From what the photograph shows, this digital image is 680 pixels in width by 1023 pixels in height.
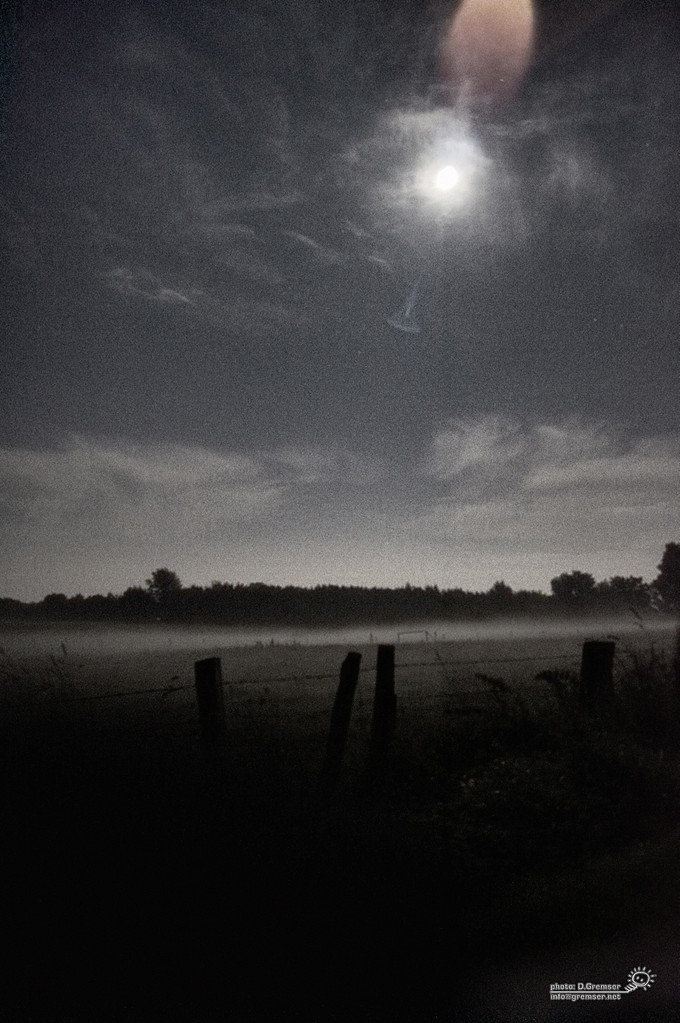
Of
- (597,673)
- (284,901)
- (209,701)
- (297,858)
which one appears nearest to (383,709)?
(209,701)

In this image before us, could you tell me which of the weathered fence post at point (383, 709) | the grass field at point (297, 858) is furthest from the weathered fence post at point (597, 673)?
the weathered fence post at point (383, 709)

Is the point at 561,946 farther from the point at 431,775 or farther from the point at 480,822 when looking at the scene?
the point at 431,775

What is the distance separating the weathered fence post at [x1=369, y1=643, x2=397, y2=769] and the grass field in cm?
27

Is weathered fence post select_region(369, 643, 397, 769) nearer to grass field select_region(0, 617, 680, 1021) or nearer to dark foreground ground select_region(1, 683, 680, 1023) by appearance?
grass field select_region(0, 617, 680, 1021)

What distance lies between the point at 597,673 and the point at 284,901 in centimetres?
599

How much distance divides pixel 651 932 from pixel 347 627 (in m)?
45.8

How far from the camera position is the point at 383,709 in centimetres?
698

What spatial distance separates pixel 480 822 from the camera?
611 cm

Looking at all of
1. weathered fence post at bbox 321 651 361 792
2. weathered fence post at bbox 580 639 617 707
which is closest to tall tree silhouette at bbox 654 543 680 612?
weathered fence post at bbox 580 639 617 707

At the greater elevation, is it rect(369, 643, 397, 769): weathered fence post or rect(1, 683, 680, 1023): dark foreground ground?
rect(369, 643, 397, 769): weathered fence post

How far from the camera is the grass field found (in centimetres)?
372

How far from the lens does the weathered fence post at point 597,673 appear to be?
29.2 feet

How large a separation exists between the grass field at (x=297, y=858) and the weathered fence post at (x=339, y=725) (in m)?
0.18

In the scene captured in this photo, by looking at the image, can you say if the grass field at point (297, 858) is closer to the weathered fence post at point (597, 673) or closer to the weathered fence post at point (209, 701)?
the weathered fence post at point (209, 701)
